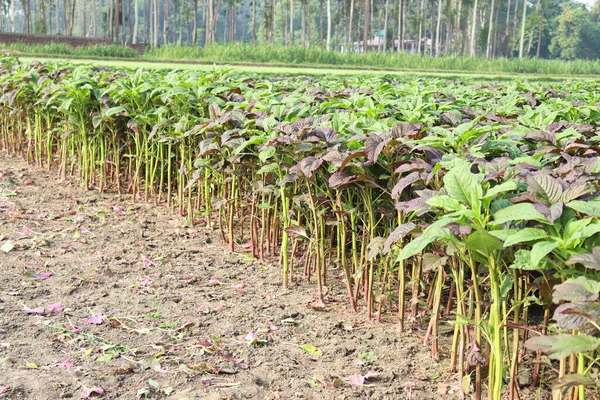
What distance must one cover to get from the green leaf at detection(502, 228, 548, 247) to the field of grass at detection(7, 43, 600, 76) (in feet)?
69.9

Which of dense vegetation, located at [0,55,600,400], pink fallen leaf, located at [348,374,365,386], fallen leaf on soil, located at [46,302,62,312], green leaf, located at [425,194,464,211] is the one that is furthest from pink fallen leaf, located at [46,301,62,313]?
green leaf, located at [425,194,464,211]

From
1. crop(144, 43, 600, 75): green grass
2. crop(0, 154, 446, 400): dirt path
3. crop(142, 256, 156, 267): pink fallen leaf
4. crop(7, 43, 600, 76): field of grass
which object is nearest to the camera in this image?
crop(0, 154, 446, 400): dirt path

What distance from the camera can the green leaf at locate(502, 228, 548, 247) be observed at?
1.71m

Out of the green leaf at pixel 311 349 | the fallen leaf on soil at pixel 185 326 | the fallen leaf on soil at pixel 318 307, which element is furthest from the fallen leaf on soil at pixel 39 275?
the green leaf at pixel 311 349

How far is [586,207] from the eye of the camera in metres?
1.78

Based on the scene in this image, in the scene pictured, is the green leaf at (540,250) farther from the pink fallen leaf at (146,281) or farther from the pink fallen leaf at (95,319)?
the pink fallen leaf at (146,281)

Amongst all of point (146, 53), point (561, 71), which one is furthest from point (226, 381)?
point (561, 71)

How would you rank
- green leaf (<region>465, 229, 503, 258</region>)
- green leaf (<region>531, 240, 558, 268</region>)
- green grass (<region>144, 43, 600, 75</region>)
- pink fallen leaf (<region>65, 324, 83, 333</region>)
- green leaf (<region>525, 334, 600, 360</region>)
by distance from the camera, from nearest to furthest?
1. green leaf (<region>525, 334, 600, 360</region>)
2. green leaf (<region>531, 240, 558, 268</region>)
3. green leaf (<region>465, 229, 503, 258</region>)
4. pink fallen leaf (<region>65, 324, 83, 333</region>)
5. green grass (<region>144, 43, 600, 75</region>)

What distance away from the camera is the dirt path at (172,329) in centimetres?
238

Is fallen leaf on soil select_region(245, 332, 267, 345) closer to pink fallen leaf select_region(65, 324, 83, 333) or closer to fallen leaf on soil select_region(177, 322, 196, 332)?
fallen leaf on soil select_region(177, 322, 196, 332)

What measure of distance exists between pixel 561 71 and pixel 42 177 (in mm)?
27138

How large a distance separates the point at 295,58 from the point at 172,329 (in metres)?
22.7

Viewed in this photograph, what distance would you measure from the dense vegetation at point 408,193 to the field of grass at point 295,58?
17.9 m

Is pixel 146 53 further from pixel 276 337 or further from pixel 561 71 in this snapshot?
pixel 276 337
